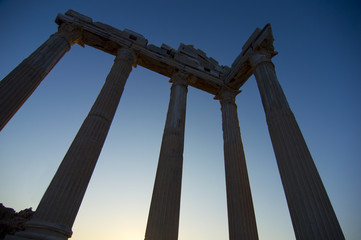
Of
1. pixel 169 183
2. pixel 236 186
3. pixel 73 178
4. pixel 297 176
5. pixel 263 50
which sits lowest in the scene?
pixel 73 178

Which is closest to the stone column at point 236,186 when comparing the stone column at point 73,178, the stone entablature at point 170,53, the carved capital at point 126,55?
the stone entablature at point 170,53

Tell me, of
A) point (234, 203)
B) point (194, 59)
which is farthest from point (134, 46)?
point (234, 203)

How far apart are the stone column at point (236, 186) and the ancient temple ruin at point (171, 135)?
0.11 m

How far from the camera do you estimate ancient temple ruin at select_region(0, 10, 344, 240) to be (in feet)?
51.5

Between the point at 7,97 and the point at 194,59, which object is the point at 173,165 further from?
the point at 194,59

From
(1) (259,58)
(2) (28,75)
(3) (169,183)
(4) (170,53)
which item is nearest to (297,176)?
(3) (169,183)

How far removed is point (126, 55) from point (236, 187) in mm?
23839

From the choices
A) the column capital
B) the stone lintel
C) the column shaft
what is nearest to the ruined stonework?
the column shaft

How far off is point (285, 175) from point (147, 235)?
13.0m

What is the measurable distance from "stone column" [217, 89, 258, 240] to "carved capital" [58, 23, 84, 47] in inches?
987

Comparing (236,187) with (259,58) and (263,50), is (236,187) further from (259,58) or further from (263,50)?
(263,50)

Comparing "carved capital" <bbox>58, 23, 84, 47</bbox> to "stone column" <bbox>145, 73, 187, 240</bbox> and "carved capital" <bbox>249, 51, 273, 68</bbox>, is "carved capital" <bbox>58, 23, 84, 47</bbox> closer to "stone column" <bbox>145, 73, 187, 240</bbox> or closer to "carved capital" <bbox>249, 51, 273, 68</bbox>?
"stone column" <bbox>145, 73, 187, 240</bbox>

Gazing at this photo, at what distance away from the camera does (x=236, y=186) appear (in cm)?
2539

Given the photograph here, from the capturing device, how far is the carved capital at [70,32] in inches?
1122
